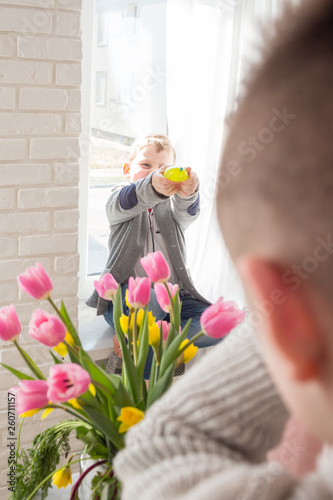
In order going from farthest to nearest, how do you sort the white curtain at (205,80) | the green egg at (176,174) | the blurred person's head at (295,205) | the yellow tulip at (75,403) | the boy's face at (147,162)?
1. the white curtain at (205,80)
2. the boy's face at (147,162)
3. the green egg at (176,174)
4. the yellow tulip at (75,403)
5. the blurred person's head at (295,205)

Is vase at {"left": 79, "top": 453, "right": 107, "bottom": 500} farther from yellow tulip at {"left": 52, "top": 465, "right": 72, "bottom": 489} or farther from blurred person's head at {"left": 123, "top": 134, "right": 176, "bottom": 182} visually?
blurred person's head at {"left": 123, "top": 134, "right": 176, "bottom": 182}

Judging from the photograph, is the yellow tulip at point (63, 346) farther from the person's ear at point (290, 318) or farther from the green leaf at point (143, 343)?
the person's ear at point (290, 318)

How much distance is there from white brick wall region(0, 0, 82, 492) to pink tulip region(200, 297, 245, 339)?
1.03m

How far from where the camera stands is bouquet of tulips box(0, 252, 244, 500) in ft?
1.98

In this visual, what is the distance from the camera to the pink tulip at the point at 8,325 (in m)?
0.69

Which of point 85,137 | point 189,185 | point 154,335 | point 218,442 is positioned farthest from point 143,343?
point 85,137

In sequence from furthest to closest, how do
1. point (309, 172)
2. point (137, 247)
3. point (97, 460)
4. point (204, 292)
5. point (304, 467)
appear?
point (204, 292) < point (137, 247) < point (97, 460) < point (304, 467) < point (309, 172)

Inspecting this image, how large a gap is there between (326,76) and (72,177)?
4.68 feet

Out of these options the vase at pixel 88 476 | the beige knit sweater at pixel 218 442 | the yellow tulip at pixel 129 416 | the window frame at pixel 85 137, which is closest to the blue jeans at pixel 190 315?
the window frame at pixel 85 137

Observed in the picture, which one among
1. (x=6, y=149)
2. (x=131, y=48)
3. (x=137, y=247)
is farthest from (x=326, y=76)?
(x=131, y=48)

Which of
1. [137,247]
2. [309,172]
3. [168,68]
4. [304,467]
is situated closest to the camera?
[309,172]

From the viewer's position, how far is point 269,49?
245mm

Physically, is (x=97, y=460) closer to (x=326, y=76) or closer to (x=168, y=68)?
Result: (x=326, y=76)

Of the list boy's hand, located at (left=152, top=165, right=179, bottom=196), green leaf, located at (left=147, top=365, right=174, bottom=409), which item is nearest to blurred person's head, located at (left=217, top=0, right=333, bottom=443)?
green leaf, located at (left=147, top=365, right=174, bottom=409)
